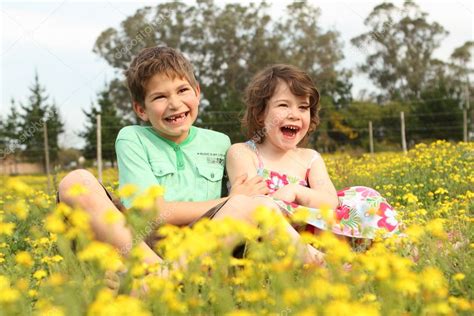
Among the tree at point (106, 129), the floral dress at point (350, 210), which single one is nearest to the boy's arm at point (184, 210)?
the floral dress at point (350, 210)

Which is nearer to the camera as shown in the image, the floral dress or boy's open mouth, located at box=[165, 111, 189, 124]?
the floral dress

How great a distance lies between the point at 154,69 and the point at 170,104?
215mm

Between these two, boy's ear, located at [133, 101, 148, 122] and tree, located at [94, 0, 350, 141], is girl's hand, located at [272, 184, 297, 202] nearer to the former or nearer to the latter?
boy's ear, located at [133, 101, 148, 122]

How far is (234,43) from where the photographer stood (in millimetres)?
31875

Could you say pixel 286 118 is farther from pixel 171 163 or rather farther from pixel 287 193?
pixel 171 163

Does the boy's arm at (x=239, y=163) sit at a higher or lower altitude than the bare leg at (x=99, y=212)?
higher

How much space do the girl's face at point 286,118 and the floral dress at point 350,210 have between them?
0.16m

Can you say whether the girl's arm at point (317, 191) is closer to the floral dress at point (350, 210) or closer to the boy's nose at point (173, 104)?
the floral dress at point (350, 210)

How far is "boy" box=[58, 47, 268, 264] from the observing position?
2869 mm

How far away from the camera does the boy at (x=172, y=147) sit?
2869mm

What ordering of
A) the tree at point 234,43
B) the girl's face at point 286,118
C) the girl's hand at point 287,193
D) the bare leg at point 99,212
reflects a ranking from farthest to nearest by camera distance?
the tree at point 234,43
the girl's face at point 286,118
the girl's hand at point 287,193
the bare leg at point 99,212

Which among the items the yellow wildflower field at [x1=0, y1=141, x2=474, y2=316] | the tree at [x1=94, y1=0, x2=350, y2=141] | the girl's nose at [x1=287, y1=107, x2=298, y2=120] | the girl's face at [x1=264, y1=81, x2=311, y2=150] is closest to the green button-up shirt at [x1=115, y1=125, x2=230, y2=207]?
the girl's face at [x1=264, y1=81, x2=311, y2=150]

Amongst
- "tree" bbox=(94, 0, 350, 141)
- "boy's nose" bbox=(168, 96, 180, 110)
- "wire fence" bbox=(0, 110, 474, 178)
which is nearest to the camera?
"boy's nose" bbox=(168, 96, 180, 110)

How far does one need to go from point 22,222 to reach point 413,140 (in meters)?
21.3
